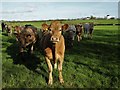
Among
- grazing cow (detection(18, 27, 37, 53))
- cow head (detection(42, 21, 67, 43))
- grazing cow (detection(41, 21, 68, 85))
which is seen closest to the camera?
cow head (detection(42, 21, 67, 43))

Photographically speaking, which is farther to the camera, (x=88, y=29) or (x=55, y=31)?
(x=88, y=29)

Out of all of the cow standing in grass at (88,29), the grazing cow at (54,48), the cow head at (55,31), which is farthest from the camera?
the cow standing in grass at (88,29)

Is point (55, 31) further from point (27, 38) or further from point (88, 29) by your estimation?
point (88, 29)

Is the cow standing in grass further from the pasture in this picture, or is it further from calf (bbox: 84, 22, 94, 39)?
the pasture

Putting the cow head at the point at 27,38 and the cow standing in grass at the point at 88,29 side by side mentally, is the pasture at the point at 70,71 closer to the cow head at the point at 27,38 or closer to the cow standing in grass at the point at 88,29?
the cow head at the point at 27,38

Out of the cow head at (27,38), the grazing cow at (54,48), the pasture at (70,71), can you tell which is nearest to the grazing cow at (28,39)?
the cow head at (27,38)

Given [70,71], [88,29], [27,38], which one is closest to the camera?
[70,71]

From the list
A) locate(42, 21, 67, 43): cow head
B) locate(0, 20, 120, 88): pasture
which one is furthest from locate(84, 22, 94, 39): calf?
locate(42, 21, 67, 43): cow head

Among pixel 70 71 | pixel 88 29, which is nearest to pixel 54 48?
pixel 70 71

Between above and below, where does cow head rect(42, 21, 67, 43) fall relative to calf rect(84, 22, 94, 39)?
above

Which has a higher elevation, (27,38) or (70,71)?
(27,38)

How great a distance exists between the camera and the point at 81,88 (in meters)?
8.07

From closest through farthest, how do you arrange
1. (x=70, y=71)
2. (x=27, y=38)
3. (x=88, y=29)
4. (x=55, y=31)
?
(x=55, y=31), (x=70, y=71), (x=27, y=38), (x=88, y=29)

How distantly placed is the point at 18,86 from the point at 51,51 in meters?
1.57
